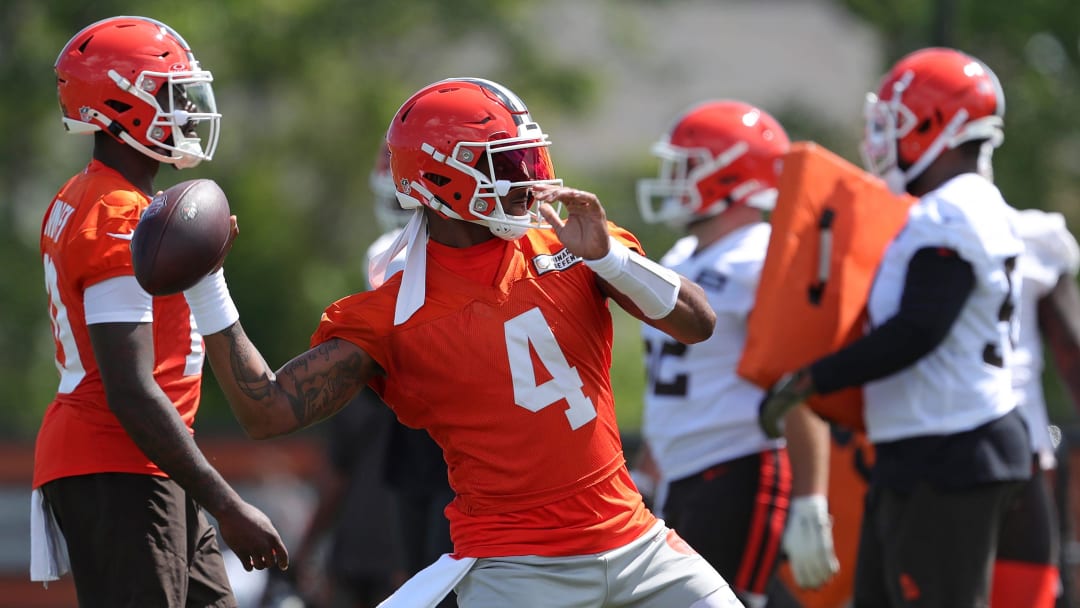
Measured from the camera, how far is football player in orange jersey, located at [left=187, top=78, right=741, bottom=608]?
11.3 ft

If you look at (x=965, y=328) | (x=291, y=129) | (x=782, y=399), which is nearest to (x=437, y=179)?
(x=782, y=399)

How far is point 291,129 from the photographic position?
1805cm

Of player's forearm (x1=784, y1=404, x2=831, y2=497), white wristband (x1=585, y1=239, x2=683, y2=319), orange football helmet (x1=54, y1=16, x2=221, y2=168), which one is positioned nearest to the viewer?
white wristband (x1=585, y1=239, x2=683, y2=319)

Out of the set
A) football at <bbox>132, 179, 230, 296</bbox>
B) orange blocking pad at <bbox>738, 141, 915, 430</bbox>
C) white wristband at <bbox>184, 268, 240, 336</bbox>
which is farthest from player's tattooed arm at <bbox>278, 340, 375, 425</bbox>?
orange blocking pad at <bbox>738, 141, 915, 430</bbox>

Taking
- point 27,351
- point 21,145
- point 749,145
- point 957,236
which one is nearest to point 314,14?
point 21,145

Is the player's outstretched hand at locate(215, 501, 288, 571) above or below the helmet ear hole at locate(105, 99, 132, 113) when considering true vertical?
below

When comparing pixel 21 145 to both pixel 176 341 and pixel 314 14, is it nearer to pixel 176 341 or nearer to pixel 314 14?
pixel 314 14

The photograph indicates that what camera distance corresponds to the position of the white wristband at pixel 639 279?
3.38m

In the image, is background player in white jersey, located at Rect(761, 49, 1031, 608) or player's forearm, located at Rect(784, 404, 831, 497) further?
player's forearm, located at Rect(784, 404, 831, 497)

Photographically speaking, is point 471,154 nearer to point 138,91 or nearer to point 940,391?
point 138,91

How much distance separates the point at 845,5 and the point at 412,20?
19.0ft

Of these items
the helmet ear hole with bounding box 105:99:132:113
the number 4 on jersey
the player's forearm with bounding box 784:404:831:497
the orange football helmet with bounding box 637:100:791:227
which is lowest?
the player's forearm with bounding box 784:404:831:497

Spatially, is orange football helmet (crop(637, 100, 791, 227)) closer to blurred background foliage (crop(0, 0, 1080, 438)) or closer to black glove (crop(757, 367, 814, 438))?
black glove (crop(757, 367, 814, 438))

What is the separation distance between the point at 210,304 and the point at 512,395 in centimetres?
72
